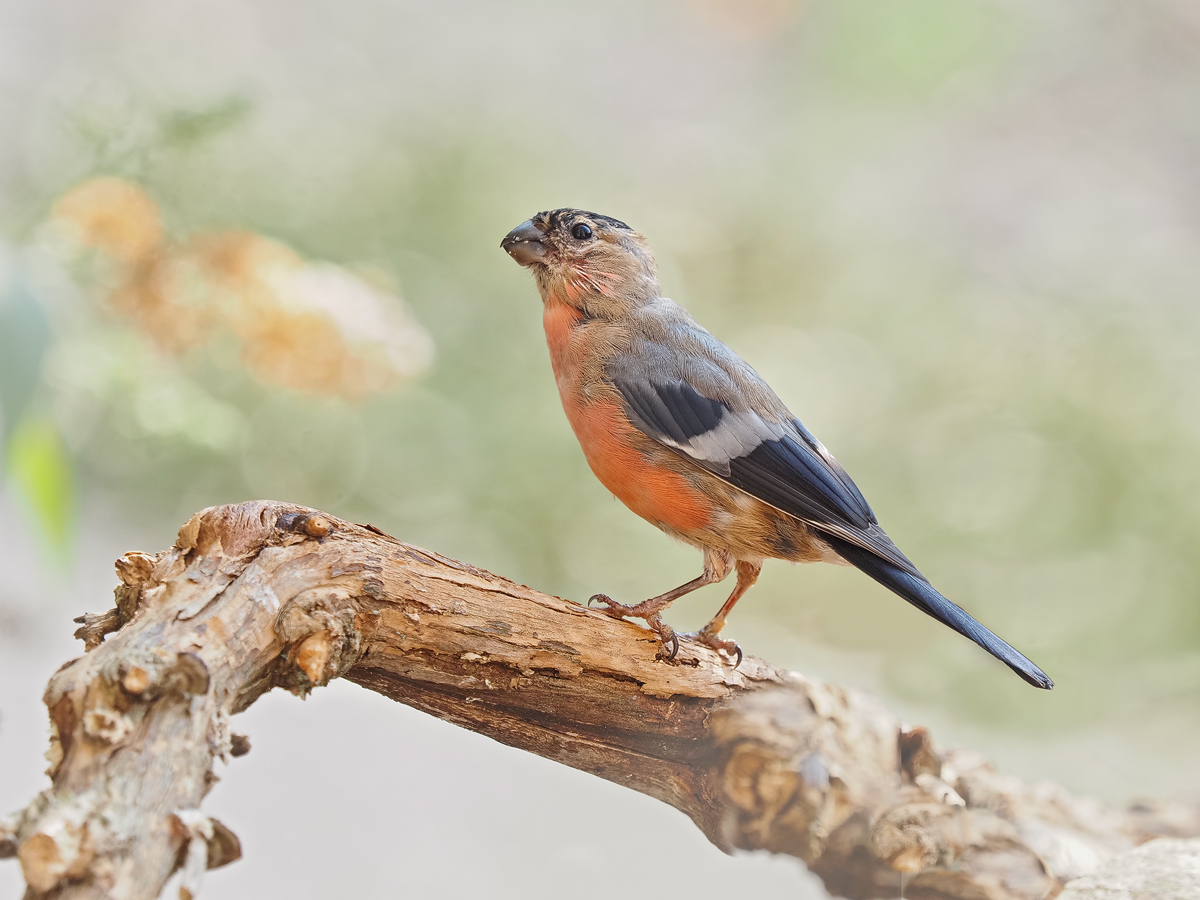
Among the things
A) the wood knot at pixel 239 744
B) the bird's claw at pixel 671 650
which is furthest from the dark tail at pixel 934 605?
the wood knot at pixel 239 744

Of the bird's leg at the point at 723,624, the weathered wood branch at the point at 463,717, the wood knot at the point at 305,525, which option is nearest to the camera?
the weathered wood branch at the point at 463,717

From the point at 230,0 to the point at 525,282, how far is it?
1386 mm

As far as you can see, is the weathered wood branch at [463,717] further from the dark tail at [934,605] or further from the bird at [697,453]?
the dark tail at [934,605]

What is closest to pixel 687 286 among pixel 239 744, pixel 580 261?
pixel 580 261

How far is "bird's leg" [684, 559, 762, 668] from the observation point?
204 centimetres

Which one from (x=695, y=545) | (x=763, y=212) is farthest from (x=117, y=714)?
(x=763, y=212)

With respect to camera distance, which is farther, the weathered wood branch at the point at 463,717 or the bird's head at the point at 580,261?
the bird's head at the point at 580,261

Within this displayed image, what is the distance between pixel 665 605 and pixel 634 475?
0.27m

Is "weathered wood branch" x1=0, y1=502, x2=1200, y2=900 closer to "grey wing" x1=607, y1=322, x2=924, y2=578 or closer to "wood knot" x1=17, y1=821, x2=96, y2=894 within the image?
"wood knot" x1=17, y1=821, x2=96, y2=894

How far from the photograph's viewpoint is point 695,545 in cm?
203

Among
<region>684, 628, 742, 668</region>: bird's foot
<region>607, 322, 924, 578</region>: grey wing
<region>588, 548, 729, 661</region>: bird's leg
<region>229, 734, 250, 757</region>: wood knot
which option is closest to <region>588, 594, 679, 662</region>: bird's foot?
<region>588, 548, 729, 661</region>: bird's leg

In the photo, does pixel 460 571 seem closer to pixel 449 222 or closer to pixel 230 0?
pixel 449 222

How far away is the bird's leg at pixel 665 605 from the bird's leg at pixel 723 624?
10 cm

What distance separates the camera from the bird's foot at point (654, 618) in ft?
6.21
